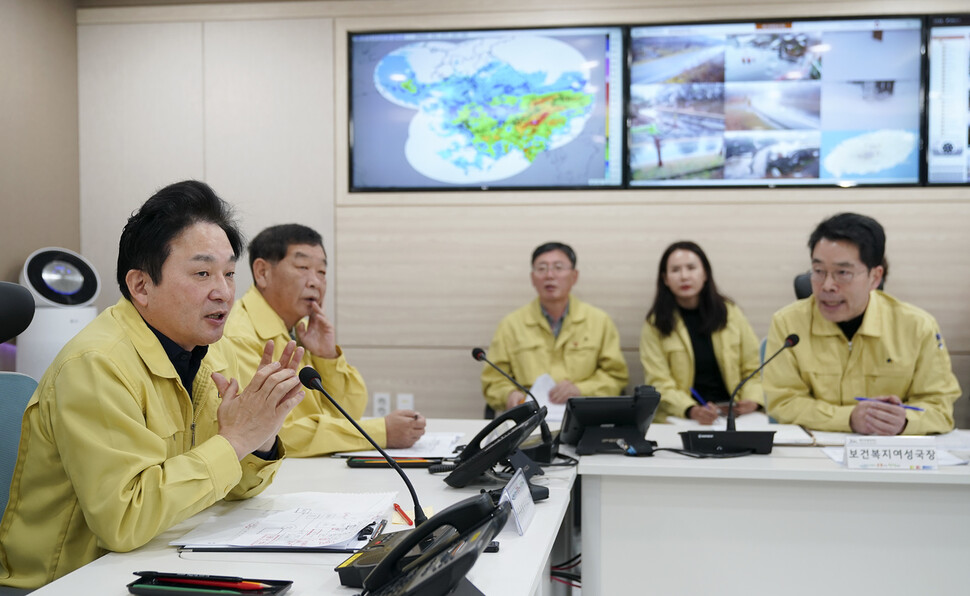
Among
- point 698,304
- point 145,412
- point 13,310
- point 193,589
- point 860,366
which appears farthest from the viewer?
point 698,304

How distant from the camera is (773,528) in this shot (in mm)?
Result: 2018

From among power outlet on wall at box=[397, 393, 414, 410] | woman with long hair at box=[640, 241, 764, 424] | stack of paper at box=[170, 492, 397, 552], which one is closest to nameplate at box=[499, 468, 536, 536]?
stack of paper at box=[170, 492, 397, 552]

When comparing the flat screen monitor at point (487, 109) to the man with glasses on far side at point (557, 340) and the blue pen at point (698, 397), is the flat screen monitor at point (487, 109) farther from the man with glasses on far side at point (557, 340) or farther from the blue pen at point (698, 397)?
the blue pen at point (698, 397)

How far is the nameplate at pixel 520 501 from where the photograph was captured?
142cm

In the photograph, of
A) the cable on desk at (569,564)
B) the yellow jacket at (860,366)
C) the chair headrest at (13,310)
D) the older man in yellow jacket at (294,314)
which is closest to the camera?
the chair headrest at (13,310)

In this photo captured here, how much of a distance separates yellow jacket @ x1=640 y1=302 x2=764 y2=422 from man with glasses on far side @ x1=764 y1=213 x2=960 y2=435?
84cm

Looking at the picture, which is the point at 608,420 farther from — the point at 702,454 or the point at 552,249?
→ the point at 552,249

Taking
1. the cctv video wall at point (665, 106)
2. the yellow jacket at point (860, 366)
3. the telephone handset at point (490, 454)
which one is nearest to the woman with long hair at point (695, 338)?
the cctv video wall at point (665, 106)

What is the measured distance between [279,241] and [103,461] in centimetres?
136

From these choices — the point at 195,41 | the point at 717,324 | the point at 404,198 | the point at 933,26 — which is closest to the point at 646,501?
the point at 717,324

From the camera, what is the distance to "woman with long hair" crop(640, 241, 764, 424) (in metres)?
3.71

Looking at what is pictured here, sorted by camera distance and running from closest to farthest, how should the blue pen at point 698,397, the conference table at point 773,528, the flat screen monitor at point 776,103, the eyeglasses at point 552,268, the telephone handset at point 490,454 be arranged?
the telephone handset at point 490,454, the conference table at point 773,528, the blue pen at point 698,397, the eyeglasses at point 552,268, the flat screen monitor at point 776,103

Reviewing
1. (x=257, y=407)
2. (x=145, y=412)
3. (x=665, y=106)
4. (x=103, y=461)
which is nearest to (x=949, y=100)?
(x=665, y=106)

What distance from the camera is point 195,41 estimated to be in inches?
174
